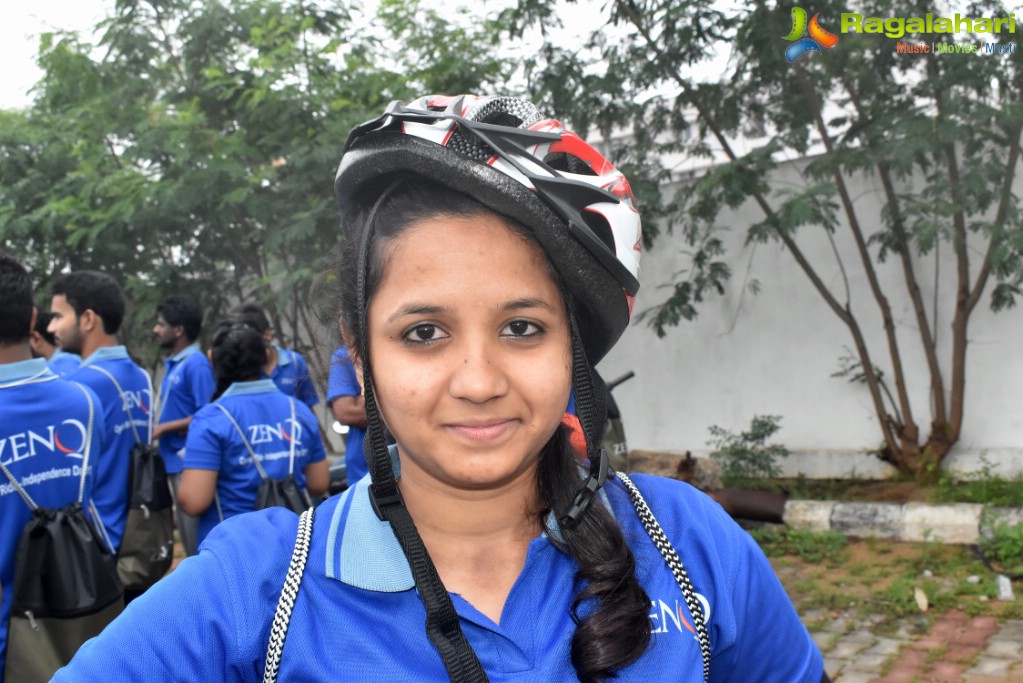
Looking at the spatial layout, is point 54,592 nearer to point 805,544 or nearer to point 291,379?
point 291,379

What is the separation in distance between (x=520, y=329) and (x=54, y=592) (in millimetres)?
2349

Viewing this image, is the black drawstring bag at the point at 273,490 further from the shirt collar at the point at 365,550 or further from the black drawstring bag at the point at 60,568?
the shirt collar at the point at 365,550

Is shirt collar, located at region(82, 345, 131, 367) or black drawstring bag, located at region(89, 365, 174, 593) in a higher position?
shirt collar, located at region(82, 345, 131, 367)

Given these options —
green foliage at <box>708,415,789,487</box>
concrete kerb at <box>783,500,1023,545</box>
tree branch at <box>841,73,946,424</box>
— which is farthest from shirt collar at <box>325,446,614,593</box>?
green foliage at <box>708,415,789,487</box>

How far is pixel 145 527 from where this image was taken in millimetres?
4449

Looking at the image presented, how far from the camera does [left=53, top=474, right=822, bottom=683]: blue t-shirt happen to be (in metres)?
1.33

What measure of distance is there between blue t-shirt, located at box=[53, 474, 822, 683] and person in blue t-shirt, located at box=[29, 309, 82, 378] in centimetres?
380

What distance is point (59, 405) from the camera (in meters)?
3.41

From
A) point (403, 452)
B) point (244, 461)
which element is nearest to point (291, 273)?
point (244, 461)

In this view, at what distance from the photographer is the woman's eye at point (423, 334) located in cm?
148

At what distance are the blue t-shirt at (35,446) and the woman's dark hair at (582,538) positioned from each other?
81.4 inches

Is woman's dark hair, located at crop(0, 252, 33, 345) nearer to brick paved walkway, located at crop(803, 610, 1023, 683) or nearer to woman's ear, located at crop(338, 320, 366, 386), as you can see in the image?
woman's ear, located at crop(338, 320, 366, 386)

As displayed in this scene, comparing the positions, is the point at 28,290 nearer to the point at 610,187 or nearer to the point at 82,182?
the point at 610,187

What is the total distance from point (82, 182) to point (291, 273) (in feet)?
8.50
